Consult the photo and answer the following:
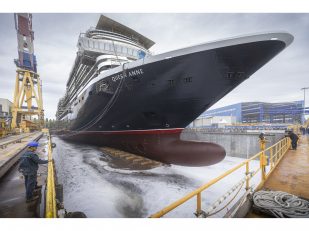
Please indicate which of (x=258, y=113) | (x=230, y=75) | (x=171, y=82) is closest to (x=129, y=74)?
(x=171, y=82)

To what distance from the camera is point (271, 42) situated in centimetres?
569

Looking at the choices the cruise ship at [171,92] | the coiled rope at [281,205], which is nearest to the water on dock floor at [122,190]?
the cruise ship at [171,92]

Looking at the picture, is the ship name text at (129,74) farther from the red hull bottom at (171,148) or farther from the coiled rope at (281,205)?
the coiled rope at (281,205)

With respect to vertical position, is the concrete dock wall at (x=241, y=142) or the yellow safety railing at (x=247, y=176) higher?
the yellow safety railing at (x=247, y=176)

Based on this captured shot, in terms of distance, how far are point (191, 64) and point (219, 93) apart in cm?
234

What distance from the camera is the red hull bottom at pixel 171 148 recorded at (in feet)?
26.7

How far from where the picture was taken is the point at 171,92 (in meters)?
7.64

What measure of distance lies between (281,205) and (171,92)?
567 centimetres

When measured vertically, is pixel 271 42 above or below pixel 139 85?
above

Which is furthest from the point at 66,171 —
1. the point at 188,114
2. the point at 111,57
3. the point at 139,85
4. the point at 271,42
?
the point at 271,42

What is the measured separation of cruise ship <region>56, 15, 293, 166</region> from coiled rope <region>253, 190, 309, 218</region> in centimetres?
474

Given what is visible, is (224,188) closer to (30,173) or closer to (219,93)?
(219,93)

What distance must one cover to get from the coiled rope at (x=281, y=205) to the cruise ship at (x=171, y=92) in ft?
15.5
